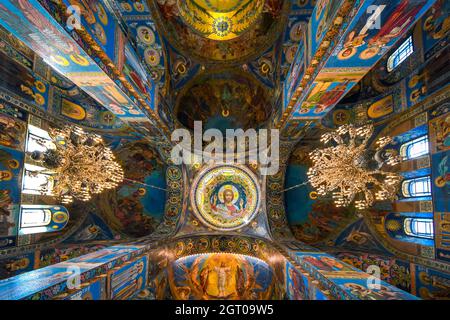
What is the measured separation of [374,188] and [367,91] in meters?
4.25

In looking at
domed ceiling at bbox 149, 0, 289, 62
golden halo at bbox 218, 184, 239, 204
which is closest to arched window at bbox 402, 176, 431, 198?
golden halo at bbox 218, 184, 239, 204

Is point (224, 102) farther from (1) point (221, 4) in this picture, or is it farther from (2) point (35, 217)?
(2) point (35, 217)

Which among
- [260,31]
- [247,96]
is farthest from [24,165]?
[260,31]

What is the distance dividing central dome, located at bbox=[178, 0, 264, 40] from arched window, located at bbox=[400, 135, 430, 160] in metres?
8.03

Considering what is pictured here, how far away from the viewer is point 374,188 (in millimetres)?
9703

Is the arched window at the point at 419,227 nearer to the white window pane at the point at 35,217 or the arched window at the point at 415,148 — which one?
the arched window at the point at 415,148

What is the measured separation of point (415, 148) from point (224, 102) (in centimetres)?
847

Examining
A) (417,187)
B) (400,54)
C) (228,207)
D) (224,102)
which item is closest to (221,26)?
(224,102)

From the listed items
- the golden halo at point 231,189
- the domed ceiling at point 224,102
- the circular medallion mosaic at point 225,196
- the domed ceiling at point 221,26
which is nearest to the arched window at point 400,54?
the domed ceiling at point 221,26

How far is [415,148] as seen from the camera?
26.4ft

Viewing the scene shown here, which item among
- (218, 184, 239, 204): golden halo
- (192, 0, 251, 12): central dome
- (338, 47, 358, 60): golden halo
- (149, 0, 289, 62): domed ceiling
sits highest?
(192, 0, 251, 12): central dome

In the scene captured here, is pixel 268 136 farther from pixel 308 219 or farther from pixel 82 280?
pixel 82 280

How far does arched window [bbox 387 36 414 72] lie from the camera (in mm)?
7821

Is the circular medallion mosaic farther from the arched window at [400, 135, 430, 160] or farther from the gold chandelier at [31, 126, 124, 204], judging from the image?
the arched window at [400, 135, 430, 160]
